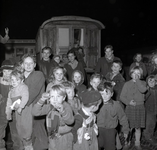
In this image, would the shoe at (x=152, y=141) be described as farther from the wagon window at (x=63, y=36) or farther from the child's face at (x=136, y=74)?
the wagon window at (x=63, y=36)

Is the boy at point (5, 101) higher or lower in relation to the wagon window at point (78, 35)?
lower

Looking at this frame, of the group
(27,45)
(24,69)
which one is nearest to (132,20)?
(27,45)

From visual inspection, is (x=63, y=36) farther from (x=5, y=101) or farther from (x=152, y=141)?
(x=152, y=141)

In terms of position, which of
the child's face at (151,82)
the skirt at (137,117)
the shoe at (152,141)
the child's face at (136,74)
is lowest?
the shoe at (152,141)

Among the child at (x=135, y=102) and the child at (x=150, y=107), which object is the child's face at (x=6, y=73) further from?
the child at (x=150, y=107)

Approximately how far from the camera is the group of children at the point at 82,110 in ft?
9.73

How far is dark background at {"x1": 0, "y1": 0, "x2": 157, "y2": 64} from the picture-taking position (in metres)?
24.3

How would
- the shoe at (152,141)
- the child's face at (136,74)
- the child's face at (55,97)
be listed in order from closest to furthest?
the child's face at (55,97), the child's face at (136,74), the shoe at (152,141)

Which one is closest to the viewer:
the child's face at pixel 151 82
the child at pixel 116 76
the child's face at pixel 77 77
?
the child's face at pixel 77 77

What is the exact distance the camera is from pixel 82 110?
10.0 feet

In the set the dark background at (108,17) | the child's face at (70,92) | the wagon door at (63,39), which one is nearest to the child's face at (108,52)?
the child's face at (70,92)

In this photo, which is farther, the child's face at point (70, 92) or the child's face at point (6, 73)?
the child's face at point (6, 73)

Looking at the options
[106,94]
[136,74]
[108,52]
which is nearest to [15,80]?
[106,94]

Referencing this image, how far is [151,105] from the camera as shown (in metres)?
4.85
